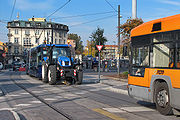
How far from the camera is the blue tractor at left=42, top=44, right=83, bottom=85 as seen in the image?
63.1 feet

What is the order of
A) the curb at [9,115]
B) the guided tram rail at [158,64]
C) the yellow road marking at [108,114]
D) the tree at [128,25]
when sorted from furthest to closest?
the tree at [128,25], the guided tram rail at [158,64], the yellow road marking at [108,114], the curb at [9,115]

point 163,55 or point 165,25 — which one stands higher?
point 165,25

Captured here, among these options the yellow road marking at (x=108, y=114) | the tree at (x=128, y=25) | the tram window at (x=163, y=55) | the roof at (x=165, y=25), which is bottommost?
the yellow road marking at (x=108, y=114)

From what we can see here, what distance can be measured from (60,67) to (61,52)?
1540 mm

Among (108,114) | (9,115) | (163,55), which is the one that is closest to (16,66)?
(9,115)

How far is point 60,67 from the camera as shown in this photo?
64.3ft

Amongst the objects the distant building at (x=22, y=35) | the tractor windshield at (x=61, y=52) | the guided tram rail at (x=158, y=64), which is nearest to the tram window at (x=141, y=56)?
the guided tram rail at (x=158, y=64)

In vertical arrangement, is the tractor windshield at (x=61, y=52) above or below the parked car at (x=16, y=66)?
above

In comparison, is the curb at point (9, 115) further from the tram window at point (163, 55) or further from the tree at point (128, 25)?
the tree at point (128, 25)

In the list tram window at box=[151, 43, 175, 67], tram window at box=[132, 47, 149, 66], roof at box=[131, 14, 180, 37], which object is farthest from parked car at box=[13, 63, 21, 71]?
tram window at box=[151, 43, 175, 67]

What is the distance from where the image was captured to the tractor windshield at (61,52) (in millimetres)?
20587

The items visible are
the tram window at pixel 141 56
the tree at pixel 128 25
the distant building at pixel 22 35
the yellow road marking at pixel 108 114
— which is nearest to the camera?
the yellow road marking at pixel 108 114

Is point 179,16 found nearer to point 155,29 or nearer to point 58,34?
point 155,29

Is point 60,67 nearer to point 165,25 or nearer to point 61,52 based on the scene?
point 61,52
